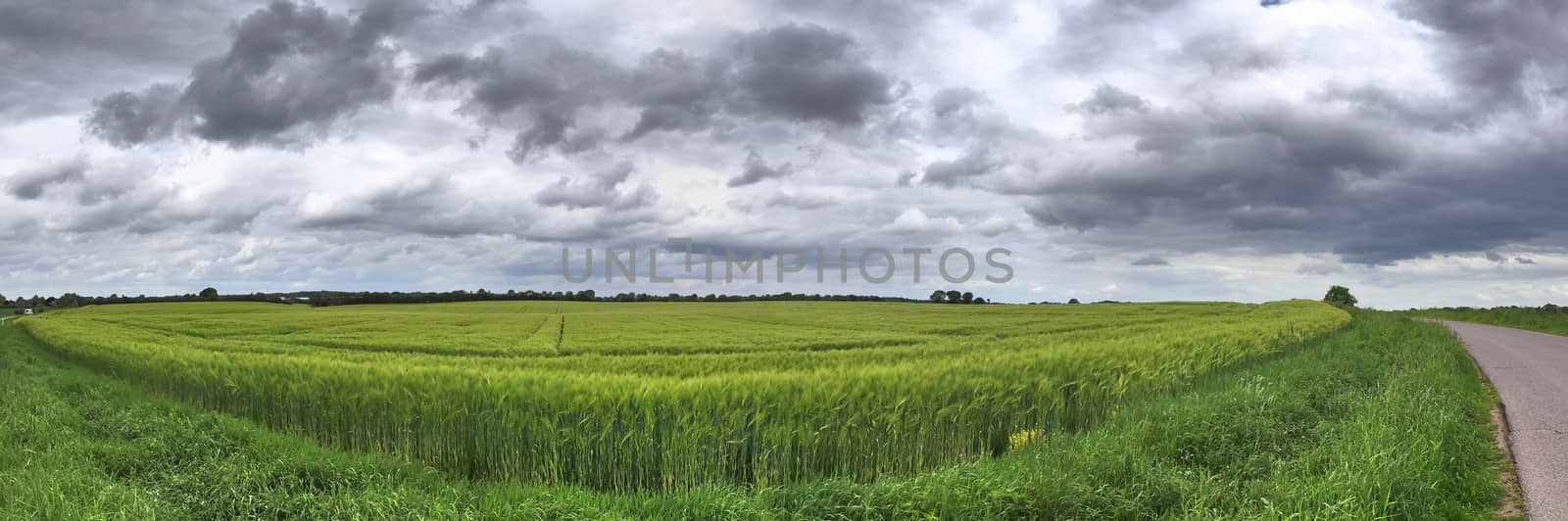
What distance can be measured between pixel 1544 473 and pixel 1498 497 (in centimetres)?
134

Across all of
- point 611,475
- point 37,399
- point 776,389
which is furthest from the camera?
point 37,399

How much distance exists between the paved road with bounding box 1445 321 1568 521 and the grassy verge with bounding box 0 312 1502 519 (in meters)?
0.40

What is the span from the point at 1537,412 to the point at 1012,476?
36.4ft

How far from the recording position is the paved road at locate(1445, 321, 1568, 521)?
29.7 ft

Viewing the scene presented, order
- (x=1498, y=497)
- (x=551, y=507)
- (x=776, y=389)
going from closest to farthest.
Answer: (x=551, y=507) → (x=1498, y=497) → (x=776, y=389)

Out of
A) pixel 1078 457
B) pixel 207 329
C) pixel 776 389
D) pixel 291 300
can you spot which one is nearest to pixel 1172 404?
pixel 1078 457

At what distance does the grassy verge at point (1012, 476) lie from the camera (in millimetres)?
8195

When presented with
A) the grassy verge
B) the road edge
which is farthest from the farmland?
the road edge

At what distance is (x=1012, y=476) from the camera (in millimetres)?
8852

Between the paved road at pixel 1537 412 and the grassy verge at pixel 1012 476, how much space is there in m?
0.40

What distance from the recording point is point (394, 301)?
382ft

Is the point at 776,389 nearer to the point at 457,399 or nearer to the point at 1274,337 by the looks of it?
the point at 457,399

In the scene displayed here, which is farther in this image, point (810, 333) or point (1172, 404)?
point (810, 333)

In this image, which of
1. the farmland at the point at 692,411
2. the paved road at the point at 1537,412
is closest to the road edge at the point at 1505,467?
the paved road at the point at 1537,412
